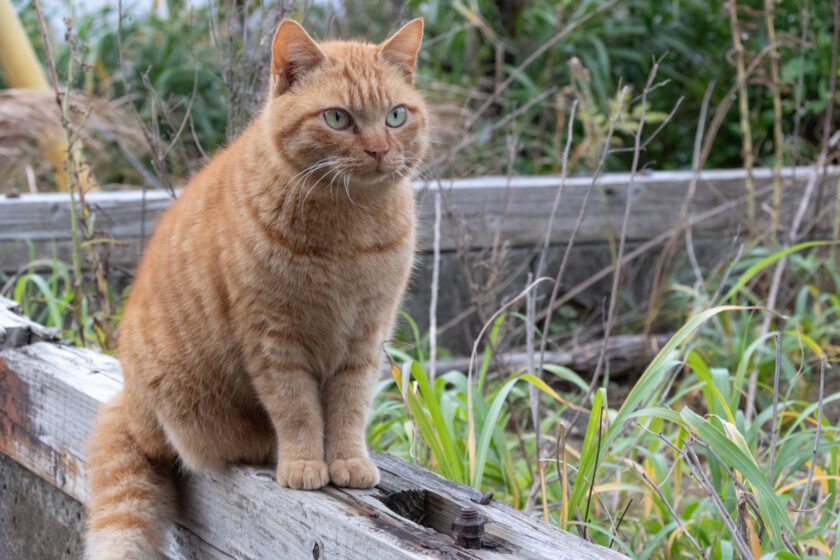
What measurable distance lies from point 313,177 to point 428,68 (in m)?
4.27

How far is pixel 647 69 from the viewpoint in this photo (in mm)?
5250

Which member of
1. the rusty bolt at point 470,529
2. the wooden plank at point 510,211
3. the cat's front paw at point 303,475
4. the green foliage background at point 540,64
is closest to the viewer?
the rusty bolt at point 470,529

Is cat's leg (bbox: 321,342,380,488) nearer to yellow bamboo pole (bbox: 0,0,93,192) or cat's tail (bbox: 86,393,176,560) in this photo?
cat's tail (bbox: 86,393,176,560)

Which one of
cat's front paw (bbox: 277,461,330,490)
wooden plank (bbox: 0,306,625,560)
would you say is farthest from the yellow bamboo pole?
cat's front paw (bbox: 277,461,330,490)

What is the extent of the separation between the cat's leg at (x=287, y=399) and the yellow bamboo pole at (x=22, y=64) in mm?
2696

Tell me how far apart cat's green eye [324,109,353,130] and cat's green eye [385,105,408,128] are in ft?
0.28

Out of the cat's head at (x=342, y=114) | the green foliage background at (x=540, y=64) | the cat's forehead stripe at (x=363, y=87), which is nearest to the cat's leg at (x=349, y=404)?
the cat's head at (x=342, y=114)

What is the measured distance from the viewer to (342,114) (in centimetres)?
176

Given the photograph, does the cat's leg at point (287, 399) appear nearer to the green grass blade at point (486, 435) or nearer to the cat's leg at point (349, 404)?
the cat's leg at point (349, 404)

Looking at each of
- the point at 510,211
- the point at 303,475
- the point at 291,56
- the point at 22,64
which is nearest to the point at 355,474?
the point at 303,475

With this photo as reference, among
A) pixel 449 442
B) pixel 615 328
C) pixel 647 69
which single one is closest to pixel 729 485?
pixel 449 442

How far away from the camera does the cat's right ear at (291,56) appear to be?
1.76m

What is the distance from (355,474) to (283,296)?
37cm

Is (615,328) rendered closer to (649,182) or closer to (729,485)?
(649,182)
